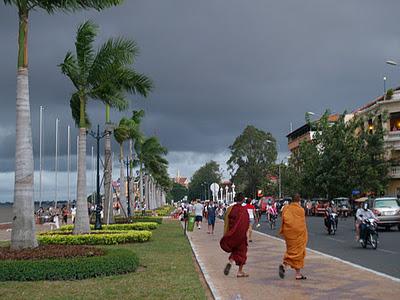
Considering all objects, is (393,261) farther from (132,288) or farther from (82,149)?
(82,149)

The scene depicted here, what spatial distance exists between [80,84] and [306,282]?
1249 centimetres

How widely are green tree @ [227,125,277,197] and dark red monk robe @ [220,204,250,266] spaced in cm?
8793

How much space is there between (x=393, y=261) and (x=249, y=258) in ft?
12.4

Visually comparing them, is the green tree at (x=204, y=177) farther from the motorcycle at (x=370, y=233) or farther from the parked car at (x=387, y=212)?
the motorcycle at (x=370, y=233)

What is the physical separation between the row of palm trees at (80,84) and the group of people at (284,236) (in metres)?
4.63

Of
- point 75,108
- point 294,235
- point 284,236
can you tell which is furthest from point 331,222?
point 294,235

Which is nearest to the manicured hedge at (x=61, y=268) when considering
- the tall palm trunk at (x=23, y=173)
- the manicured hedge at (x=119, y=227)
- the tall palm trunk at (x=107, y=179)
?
the tall palm trunk at (x=23, y=173)

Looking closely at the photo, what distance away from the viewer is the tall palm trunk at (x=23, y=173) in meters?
13.3

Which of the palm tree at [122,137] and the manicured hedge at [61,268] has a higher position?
the palm tree at [122,137]

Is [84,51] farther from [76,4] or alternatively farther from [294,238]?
[294,238]

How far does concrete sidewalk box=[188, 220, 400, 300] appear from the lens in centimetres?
978

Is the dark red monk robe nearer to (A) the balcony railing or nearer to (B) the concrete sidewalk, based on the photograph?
(B) the concrete sidewalk

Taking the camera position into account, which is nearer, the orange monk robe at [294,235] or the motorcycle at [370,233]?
the orange monk robe at [294,235]

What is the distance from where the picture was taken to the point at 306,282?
11242 millimetres
